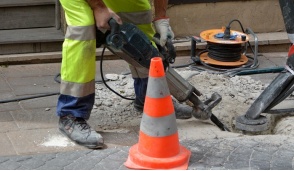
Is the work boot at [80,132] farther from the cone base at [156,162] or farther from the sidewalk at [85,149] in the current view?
the cone base at [156,162]

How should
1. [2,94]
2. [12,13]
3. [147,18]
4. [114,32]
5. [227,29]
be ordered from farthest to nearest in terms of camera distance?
[12,13] → [227,29] → [2,94] → [147,18] → [114,32]

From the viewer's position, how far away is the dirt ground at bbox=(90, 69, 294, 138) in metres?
4.72

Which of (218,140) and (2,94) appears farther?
(2,94)

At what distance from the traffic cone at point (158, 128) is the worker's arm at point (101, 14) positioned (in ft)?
1.78

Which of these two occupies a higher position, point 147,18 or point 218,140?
point 147,18

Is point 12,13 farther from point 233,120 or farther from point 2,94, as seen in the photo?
point 233,120

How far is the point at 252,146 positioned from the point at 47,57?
2.90 meters

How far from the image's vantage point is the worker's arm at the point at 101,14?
4.11m

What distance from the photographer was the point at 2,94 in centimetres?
536

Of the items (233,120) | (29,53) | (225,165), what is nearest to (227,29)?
(233,120)

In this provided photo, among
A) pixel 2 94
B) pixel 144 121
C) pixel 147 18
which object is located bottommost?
pixel 2 94

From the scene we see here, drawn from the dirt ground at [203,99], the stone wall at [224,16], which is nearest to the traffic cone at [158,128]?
the dirt ground at [203,99]

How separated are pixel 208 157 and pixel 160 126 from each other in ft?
1.47

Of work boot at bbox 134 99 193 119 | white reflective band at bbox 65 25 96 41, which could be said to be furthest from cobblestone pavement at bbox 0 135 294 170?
white reflective band at bbox 65 25 96 41
